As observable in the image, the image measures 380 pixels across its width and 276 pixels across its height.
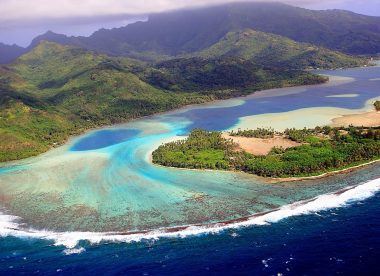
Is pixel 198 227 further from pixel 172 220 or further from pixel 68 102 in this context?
pixel 68 102

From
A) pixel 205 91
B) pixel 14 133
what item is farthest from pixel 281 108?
pixel 14 133

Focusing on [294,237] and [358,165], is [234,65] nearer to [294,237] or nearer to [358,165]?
[358,165]

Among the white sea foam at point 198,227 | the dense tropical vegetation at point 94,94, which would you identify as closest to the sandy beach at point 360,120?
the white sea foam at point 198,227

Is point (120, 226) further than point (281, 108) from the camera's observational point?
No

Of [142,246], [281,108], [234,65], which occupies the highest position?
[234,65]

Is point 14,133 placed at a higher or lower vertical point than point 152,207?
higher

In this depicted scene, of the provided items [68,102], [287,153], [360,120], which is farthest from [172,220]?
[68,102]

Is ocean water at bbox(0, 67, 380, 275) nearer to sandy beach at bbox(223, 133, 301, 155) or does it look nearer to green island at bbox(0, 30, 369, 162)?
sandy beach at bbox(223, 133, 301, 155)

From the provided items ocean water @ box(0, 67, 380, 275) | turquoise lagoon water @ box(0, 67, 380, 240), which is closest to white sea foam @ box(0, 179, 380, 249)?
ocean water @ box(0, 67, 380, 275)
